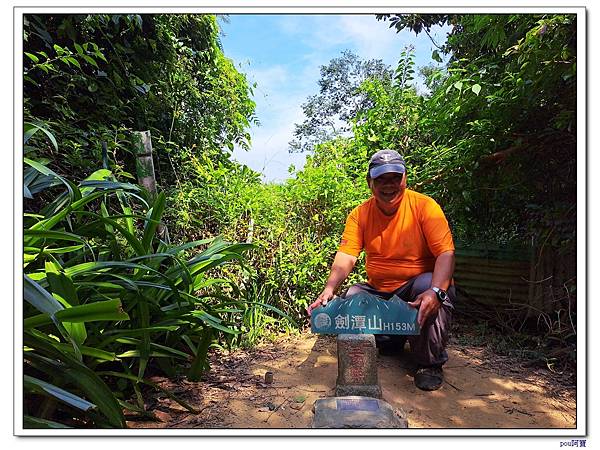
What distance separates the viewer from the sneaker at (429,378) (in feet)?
6.47

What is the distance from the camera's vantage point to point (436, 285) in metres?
1.90

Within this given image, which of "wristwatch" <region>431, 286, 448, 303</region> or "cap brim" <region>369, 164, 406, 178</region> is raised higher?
"cap brim" <region>369, 164, 406, 178</region>

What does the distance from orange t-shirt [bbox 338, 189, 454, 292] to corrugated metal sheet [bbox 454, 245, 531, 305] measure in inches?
44.5

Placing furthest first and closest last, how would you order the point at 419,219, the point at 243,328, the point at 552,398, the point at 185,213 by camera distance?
1. the point at 185,213
2. the point at 243,328
3. the point at 419,219
4. the point at 552,398

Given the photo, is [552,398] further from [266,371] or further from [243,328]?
[243,328]

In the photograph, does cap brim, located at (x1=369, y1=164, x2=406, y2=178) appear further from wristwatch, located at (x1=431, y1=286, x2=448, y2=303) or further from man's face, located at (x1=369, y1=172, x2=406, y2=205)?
wristwatch, located at (x1=431, y1=286, x2=448, y2=303)

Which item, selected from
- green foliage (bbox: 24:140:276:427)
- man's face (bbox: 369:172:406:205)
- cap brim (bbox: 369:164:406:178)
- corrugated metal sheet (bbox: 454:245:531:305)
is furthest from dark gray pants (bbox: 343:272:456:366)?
corrugated metal sheet (bbox: 454:245:531:305)

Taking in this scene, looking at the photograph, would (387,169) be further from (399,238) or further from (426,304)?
(426,304)

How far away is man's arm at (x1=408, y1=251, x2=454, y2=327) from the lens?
5.91 feet

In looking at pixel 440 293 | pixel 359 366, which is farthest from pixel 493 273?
pixel 359 366

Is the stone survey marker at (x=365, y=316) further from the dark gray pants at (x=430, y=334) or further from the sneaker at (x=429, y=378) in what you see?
the sneaker at (x=429, y=378)

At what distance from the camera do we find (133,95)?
2902 mm
